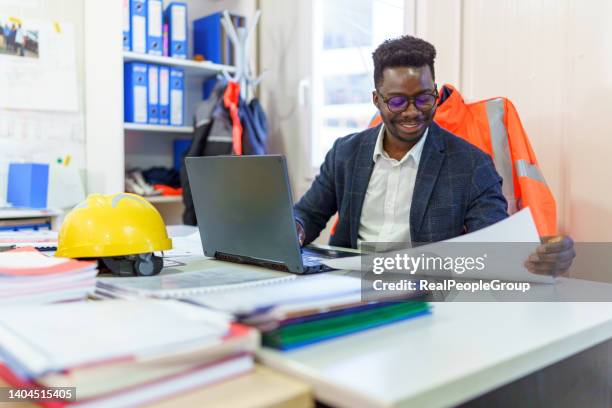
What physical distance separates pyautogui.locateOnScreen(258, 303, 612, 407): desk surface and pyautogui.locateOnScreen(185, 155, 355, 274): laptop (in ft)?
1.11

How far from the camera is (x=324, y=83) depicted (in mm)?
3254

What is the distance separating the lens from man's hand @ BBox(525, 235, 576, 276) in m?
1.16

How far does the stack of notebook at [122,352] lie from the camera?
597mm

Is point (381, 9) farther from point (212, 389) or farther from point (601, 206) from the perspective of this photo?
point (212, 389)

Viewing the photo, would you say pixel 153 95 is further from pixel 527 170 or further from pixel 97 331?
pixel 97 331

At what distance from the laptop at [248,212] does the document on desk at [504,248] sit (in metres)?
0.12

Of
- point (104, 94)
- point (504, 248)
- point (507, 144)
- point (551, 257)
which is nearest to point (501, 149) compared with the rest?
point (507, 144)

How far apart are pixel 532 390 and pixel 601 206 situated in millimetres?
1208

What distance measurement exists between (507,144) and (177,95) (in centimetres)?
190

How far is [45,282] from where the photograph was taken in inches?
35.9

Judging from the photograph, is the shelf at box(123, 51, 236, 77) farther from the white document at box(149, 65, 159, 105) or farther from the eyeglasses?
the eyeglasses

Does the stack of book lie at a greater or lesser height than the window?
lesser

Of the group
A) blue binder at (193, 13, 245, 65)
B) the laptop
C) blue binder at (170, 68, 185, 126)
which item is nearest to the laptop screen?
the laptop

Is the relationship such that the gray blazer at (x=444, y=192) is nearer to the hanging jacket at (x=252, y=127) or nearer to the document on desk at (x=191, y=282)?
the document on desk at (x=191, y=282)
